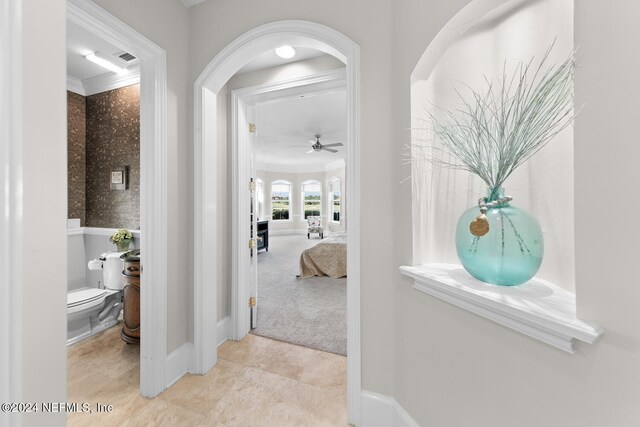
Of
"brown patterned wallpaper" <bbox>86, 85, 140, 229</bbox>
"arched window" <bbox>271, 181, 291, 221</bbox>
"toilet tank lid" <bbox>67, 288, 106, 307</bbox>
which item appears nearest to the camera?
"toilet tank lid" <bbox>67, 288, 106, 307</bbox>

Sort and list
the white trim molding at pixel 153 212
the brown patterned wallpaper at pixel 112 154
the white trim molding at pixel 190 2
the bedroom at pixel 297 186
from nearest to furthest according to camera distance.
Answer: the white trim molding at pixel 153 212 → the white trim molding at pixel 190 2 → the bedroom at pixel 297 186 → the brown patterned wallpaper at pixel 112 154

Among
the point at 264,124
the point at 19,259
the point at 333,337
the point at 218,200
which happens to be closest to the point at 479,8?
the point at 19,259

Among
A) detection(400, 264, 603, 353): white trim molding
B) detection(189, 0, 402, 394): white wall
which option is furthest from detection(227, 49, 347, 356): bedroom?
detection(400, 264, 603, 353): white trim molding

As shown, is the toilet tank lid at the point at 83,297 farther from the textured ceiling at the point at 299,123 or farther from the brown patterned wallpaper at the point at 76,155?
the textured ceiling at the point at 299,123

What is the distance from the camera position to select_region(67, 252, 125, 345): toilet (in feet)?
7.57

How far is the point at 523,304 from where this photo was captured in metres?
0.78

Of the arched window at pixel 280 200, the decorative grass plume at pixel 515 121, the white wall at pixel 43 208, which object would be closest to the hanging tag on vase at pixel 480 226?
the decorative grass plume at pixel 515 121

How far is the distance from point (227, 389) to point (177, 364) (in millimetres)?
416

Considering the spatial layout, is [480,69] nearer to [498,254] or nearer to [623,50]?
[623,50]

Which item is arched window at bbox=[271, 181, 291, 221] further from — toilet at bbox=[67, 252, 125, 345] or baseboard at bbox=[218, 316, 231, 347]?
baseboard at bbox=[218, 316, 231, 347]

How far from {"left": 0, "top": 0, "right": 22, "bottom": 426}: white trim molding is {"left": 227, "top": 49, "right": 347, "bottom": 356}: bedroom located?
71.2 inches

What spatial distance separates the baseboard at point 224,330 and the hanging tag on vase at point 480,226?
2.26 metres

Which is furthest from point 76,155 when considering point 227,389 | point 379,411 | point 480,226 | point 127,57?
point 480,226

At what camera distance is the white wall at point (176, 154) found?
1.76 metres
